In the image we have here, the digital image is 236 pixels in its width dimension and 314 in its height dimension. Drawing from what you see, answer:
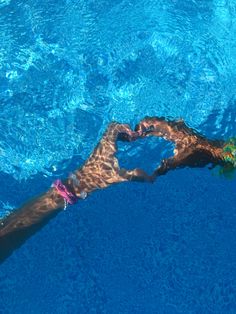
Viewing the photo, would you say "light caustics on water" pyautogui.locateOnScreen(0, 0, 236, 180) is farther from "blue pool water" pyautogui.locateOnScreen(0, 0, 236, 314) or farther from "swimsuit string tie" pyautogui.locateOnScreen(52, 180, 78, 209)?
"swimsuit string tie" pyautogui.locateOnScreen(52, 180, 78, 209)

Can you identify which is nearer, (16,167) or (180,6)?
(16,167)

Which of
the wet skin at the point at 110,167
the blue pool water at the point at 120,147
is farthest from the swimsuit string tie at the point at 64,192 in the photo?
the blue pool water at the point at 120,147

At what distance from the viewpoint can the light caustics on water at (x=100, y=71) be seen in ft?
21.3

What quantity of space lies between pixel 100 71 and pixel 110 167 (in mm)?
2492

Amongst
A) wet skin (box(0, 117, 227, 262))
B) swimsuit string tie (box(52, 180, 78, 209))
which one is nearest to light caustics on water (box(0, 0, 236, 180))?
wet skin (box(0, 117, 227, 262))

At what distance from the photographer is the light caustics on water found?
6.49 metres

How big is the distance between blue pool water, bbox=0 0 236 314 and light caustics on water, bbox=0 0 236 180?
16 millimetres

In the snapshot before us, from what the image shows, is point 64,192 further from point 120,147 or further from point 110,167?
point 120,147

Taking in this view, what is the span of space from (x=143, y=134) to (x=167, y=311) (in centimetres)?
247

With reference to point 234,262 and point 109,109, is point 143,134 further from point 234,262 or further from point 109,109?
point 234,262

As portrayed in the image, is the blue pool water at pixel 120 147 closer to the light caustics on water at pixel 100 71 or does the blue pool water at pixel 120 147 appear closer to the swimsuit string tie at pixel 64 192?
the light caustics on water at pixel 100 71

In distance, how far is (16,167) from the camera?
249 inches

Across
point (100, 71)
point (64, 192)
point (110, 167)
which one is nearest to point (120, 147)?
point (100, 71)

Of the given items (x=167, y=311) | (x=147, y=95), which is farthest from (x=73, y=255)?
(x=147, y=95)
